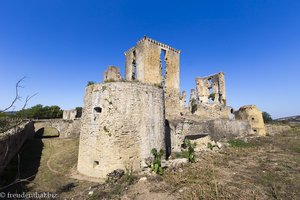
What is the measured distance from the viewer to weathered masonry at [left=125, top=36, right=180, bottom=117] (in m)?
17.8

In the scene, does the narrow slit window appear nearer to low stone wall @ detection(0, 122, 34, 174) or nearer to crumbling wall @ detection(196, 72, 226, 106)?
low stone wall @ detection(0, 122, 34, 174)

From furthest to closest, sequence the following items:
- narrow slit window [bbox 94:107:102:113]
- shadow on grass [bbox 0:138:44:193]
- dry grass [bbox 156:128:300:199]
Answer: narrow slit window [bbox 94:107:102:113] < shadow on grass [bbox 0:138:44:193] < dry grass [bbox 156:128:300:199]

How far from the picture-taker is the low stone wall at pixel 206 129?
13.6 metres

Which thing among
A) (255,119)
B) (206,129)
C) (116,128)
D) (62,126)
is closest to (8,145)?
(116,128)

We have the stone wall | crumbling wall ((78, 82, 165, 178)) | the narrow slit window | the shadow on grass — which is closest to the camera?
the shadow on grass

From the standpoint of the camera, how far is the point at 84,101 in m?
10.5

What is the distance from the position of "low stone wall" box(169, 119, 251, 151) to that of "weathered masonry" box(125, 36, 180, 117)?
12.9 feet

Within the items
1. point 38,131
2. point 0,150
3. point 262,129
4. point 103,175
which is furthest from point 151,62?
point 38,131

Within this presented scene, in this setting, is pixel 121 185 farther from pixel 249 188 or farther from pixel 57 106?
pixel 57 106

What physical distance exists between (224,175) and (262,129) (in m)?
17.5

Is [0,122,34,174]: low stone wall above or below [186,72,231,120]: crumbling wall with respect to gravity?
below

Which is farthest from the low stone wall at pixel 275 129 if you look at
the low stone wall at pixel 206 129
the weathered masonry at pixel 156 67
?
the weathered masonry at pixel 156 67

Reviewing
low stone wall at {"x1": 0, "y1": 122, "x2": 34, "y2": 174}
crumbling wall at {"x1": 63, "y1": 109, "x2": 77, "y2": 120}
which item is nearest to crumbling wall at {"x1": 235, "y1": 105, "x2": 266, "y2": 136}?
low stone wall at {"x1": 0, "y1": 122, "x2": 34, "y2": 174}

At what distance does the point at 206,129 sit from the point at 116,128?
959 centimetres
